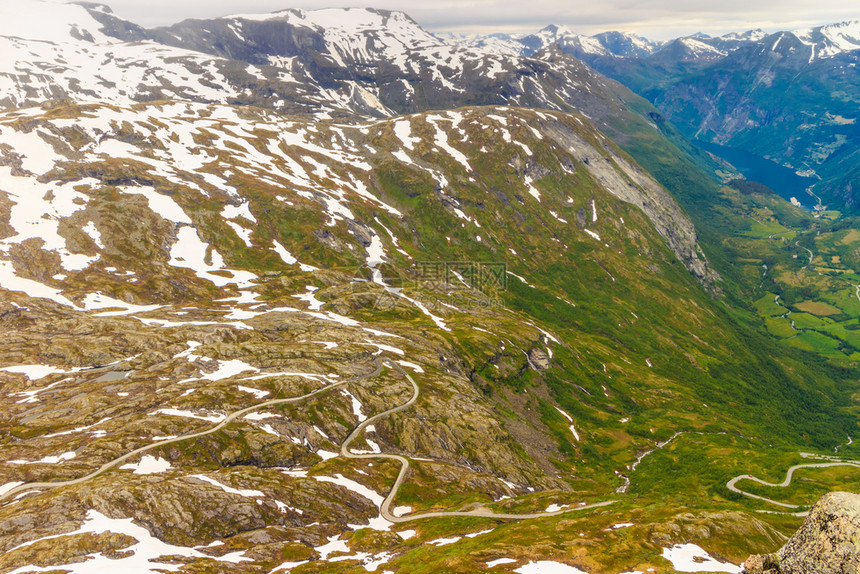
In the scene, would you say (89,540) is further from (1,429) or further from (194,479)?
(1,429)

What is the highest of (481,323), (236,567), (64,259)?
(64,259)

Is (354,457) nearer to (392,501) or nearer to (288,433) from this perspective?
(392,501)

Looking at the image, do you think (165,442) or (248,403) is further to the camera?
(248,403)

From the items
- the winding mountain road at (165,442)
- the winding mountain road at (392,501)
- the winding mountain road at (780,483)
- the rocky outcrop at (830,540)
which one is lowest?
the winding mountain road at (780,483)

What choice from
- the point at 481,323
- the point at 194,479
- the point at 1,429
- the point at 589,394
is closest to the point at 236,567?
the point at 194,479

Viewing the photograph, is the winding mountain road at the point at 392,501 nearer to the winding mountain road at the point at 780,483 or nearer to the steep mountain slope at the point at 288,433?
the steep mountain slope at the point at 288,433

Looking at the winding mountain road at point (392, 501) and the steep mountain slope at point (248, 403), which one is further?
the winding mountain road at point (392, 501)

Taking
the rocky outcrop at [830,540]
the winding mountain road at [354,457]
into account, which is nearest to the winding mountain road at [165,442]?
the winding mountain road at [354,457]

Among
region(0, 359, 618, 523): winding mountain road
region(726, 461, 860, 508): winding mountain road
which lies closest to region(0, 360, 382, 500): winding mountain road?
region(0, 359, 618, 523): winding mountain road

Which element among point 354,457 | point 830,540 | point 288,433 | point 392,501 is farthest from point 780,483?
point 288,433
